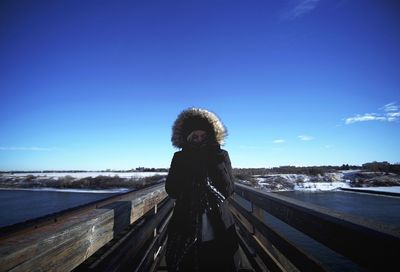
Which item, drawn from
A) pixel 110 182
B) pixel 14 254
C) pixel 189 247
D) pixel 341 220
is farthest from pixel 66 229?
pixel 110 182

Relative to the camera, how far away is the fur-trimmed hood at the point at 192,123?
2801mm

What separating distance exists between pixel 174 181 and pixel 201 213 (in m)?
0.42

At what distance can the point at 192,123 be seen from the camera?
112 inches

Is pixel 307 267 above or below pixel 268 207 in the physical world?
below

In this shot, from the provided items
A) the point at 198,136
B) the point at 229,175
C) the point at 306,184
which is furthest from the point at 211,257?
the point at 306,184

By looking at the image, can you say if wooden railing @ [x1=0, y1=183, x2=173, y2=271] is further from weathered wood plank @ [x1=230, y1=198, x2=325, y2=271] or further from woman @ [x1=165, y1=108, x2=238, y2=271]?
weathered wood plank @ [x1=230, y1=198, x2=325, y2=271]

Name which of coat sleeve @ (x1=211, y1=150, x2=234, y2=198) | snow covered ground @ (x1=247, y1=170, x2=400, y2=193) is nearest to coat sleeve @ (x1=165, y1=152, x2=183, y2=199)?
coat sleeve @ (x1=211, y1=150, x2=234, y2=198)

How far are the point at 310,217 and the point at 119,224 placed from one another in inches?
59.3

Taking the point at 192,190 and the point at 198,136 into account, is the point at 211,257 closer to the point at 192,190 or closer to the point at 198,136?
the point at 192,190

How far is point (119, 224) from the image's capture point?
2135 millimetres

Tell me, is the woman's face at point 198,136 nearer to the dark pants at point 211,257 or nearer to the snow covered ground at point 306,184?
the dark pants at point 211,257

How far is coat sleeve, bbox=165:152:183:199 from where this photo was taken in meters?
2.37

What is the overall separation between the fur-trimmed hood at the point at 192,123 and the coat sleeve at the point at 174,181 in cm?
41

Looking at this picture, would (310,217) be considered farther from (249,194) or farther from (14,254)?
(249,194)
